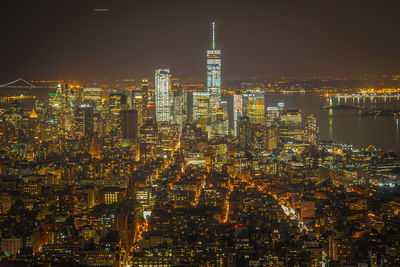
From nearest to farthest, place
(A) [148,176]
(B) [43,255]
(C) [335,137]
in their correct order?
(B) [43,255] → (A) [148,176] → (C) [335,137]

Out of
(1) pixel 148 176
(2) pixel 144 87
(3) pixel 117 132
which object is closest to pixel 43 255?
(1) pixel 148 176

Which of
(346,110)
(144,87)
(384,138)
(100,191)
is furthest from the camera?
(346,110)

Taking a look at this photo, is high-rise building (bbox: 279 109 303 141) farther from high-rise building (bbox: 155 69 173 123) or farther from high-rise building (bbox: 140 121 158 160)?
high-rise building (bbox: 155 69 173 123)

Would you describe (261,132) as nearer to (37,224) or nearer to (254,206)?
(254,206)

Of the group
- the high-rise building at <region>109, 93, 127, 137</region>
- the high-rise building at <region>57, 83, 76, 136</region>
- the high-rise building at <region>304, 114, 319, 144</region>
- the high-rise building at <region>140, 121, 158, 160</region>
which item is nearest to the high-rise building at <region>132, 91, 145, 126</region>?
the high-rise building at <region>109, 93, 127, 137</region>

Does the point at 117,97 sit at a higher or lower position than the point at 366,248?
higher

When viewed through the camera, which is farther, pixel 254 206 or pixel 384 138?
pixel 384 138

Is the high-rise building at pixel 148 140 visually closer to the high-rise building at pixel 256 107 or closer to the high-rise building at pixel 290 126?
the high-rise building at pixel 290 126

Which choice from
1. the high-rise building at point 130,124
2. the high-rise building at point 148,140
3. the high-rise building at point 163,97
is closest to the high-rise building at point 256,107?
the high-rise building at point 163,97
